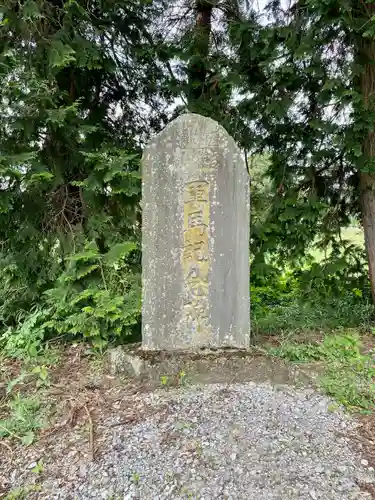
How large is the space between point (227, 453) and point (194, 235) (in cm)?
176

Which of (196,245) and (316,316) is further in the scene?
(316,316)

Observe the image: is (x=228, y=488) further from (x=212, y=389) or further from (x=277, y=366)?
(x=277, y=366)

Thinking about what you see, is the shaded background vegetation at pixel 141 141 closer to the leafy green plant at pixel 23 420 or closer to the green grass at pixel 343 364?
the green grass at pixel 343 364

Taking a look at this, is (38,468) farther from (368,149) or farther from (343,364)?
(368,149)

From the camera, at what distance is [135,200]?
15.2ft

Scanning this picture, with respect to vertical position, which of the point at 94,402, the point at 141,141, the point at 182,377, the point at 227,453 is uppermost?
the point at 141,141

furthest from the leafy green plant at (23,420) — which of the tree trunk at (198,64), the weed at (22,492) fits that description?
the tree trunk at (198,64)

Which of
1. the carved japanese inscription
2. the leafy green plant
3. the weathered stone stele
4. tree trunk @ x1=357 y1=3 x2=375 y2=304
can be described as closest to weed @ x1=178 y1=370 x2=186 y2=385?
the weathered stone stele

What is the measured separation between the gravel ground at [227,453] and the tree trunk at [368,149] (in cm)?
238

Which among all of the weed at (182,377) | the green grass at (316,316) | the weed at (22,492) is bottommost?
the weed at (22,492)

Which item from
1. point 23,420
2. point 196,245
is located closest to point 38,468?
point 23,420

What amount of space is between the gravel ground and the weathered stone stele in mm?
655

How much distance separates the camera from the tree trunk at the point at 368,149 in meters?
4.38

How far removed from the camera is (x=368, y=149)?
15.1 ft
